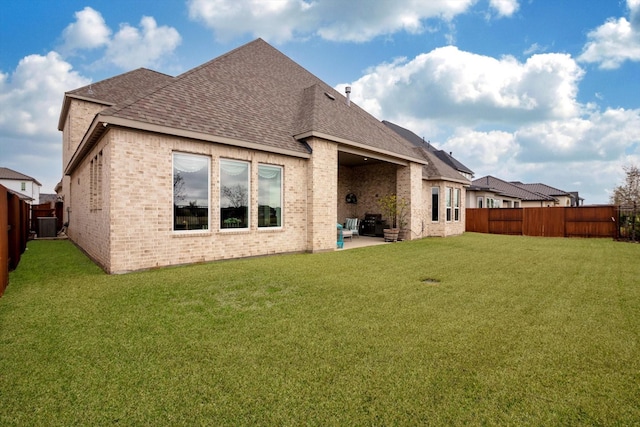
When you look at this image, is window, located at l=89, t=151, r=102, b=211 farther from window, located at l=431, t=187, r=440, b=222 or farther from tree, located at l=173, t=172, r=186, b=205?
window, located at l=431, t=187, r=440, b=222

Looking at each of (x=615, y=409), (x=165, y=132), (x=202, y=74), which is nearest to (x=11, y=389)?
(x=615, y=409)

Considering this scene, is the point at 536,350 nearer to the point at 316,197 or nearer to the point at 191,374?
the point at 191,374

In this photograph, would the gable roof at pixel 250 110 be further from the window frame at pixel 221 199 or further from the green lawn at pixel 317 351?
the green lawn at pixel 317 351

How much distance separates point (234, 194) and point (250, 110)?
3.39m

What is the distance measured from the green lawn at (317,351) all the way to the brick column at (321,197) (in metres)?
4.19

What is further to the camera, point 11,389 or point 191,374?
point 191,374

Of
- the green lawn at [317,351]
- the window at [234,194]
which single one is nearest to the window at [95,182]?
the green lawn at [317,351]

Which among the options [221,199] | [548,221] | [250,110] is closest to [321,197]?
[221,199]

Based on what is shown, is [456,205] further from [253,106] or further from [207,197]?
[207,197]

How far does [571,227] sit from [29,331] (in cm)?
2449

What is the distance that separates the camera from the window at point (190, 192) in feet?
25.9

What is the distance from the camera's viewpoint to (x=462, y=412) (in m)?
2.29

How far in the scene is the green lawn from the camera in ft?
7.64

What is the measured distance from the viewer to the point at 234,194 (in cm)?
899
